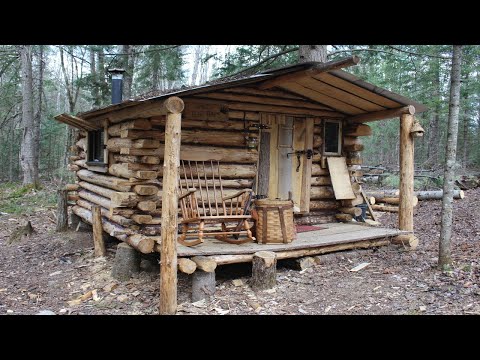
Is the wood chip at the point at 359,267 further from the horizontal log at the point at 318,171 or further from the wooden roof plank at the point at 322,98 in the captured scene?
the wooden roof plank at the point at 322,98

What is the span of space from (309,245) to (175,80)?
12.8 m

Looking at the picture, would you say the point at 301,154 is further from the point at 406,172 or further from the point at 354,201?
the point at 406,172

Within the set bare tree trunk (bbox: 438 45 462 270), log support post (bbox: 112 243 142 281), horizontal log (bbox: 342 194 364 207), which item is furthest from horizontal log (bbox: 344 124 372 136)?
log support post (bbox: 112 243 142 281)

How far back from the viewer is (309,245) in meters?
6.43

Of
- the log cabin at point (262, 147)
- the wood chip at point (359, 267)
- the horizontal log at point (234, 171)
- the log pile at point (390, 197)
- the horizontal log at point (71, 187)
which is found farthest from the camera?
the log pile at point (390, 197)

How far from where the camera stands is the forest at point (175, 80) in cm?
1263

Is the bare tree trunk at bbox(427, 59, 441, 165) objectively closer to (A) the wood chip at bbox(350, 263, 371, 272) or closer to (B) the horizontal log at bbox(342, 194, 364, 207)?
(B) the horizontal log at bbox(342, 194, 364, 207)

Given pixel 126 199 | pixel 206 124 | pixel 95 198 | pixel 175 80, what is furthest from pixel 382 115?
pixel 175 80

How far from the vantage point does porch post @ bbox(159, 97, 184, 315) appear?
5.04 meters

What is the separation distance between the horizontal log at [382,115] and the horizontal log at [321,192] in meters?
1.57

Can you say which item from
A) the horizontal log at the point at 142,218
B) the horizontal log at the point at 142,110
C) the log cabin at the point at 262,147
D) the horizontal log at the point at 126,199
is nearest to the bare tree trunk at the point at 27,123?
the log cabin at the point at 262,147

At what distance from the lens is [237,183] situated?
25.2 feet
